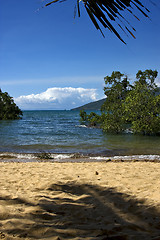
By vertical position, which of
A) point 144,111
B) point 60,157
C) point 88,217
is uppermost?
point 144,111

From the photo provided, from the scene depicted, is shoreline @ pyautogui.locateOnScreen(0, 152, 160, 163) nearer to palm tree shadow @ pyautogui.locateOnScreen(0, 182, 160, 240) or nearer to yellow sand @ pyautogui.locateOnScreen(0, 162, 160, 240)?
yellow sand @ pyautogui.locateOnScreen(0, 162, 160, 240)

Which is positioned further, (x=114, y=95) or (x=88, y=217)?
(x=114, y=95)

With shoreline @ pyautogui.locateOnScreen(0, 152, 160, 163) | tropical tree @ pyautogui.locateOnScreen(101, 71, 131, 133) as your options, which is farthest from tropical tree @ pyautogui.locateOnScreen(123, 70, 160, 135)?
shoreline @ pyautogui.locateOnScreen(0, 152, 160, 163)

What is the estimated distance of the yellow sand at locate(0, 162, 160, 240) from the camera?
3.06 metres

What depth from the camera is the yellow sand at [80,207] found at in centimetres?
306

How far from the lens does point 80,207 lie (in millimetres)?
4043

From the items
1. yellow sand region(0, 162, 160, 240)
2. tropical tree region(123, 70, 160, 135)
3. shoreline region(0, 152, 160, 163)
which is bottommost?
shoreline region(0, 152, 160, 163)

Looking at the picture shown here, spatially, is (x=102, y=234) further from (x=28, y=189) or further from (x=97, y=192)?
→ (x=28, y=189)

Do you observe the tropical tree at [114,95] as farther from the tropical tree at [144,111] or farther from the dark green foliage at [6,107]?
the dark green foliage at [6,107]

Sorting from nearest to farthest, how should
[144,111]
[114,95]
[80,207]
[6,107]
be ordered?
[80,207] < [144,111] < [114,95] < [6,107]

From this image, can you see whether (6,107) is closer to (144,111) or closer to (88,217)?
(144,111)

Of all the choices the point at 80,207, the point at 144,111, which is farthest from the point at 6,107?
the point at 80,207

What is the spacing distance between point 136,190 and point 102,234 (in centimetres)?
231

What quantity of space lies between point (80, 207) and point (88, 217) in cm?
44
